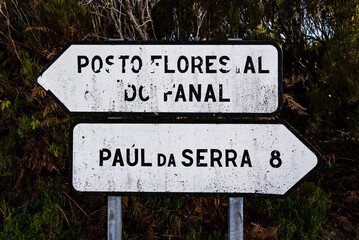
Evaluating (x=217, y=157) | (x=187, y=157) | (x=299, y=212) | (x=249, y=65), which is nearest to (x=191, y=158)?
(x=187, y=157)

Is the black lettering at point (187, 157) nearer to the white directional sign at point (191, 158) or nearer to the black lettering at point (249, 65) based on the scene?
the white directional sign at point (191, 158)

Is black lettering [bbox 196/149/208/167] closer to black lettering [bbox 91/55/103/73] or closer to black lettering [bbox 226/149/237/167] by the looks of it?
black lettering [bbox 226/149/237/167]

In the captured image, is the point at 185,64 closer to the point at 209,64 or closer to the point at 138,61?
the point at 209,64

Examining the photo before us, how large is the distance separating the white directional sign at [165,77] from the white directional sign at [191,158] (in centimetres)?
10

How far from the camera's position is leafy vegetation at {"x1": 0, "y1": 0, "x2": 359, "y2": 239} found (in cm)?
275

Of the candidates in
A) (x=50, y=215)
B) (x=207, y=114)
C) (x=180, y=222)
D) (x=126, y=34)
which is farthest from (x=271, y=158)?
(x=126, y=34)

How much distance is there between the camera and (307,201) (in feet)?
9.45

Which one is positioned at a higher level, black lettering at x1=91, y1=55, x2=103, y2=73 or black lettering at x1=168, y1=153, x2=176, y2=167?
black lettering at x1=91, y1=55, x2=103, y2=73

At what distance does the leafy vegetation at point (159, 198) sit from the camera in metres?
2.75

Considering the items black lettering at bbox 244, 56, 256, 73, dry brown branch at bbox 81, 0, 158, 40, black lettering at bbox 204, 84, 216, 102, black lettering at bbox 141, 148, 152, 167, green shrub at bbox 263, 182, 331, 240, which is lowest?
green shrub at bbox 263, 182, 331, 240

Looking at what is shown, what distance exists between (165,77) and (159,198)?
1753 mm

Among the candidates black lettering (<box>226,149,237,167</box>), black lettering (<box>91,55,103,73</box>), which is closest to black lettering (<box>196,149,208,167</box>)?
black lettering (<box>226,149,237,167</box>)

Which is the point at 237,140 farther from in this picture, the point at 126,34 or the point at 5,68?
the point at 5,68

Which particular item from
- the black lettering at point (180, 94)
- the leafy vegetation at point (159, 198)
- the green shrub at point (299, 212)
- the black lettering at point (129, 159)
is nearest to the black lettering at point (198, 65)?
the black lettering at point (180, 94)
